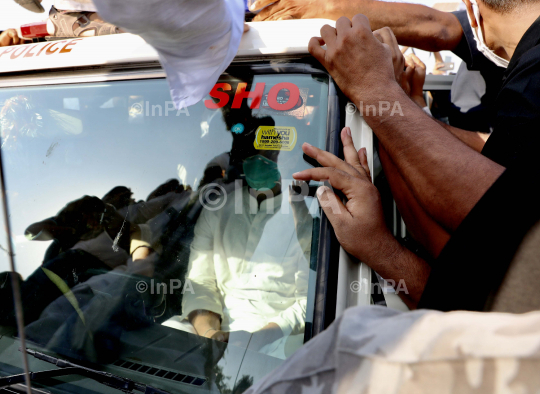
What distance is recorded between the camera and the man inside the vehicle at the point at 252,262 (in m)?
1.08

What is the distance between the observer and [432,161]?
1116 mm

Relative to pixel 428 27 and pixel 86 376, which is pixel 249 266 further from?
pixel 428 27

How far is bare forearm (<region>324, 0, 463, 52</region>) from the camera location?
177 cm

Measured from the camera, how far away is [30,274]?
136 centimetres

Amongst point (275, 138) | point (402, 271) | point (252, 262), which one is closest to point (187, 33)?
point (275, 138)

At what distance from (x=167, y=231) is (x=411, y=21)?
5.77 ft

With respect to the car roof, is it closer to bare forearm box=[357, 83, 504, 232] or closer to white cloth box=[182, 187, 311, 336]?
bare forearm box=[357, 83, 504, 232]

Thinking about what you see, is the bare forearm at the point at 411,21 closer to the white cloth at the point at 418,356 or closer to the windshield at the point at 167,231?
the windshield at the point at 167,231

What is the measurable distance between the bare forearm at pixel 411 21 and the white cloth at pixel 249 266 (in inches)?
41.5

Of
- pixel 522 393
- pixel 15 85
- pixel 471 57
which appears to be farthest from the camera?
pixel 471 57

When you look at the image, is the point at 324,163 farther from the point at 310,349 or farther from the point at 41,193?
the point at 41,193

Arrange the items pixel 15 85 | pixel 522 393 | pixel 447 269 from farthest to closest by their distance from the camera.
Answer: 1. pixel 15 85
2. pixel 447 269
3. pixel 522 393

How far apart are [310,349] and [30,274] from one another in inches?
47.7

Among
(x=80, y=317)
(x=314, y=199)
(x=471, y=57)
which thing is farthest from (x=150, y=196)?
(x=471, y=57)
